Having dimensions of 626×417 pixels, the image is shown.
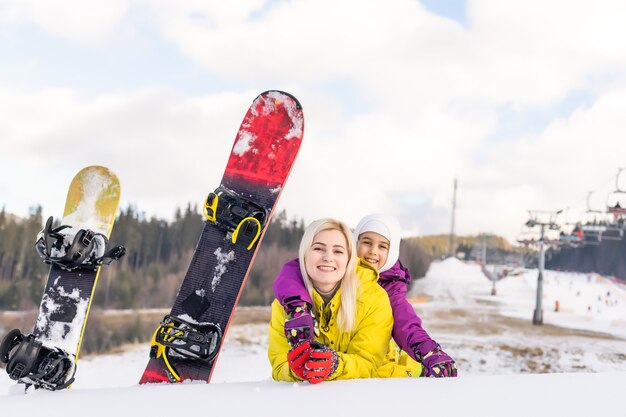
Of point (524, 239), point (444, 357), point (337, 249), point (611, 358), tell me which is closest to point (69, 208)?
point (337, 249)

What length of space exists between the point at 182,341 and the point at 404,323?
142cm

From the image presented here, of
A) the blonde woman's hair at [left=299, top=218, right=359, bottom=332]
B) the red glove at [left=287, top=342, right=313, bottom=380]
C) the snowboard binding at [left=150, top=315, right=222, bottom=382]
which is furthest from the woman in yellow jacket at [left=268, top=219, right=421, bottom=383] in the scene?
the snowboard binding at [left=150, top=315, right=222, bottom=382]

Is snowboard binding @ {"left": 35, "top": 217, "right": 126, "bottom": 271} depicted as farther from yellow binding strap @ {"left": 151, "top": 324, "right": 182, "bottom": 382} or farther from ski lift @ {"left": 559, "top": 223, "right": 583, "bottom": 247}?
ski lift @ {"left": 559, "top": 223, "right": 583, "bottom": 247}

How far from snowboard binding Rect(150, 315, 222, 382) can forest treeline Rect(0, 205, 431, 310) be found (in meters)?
32.7

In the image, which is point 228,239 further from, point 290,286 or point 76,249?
point 290,286

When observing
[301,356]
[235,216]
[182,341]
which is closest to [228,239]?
[235,216]

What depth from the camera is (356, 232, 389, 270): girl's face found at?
3150 mm

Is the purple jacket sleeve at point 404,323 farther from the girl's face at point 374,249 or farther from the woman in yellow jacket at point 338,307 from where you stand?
the girl's face at point 374,249

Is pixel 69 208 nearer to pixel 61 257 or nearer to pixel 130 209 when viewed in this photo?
pixel 61 257

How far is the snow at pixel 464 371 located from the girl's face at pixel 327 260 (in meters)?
0.46

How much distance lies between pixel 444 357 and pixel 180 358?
5.59 feet

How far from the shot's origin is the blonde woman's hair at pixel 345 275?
241cm

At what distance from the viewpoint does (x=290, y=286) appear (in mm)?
2387

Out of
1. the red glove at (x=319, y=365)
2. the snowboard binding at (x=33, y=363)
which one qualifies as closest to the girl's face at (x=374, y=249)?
the red glove at (x=319, y=365)
